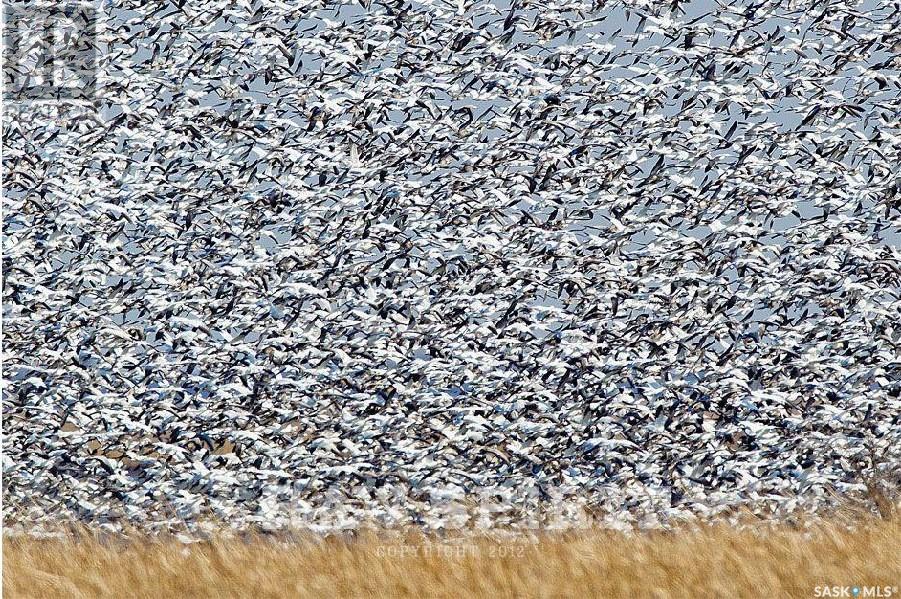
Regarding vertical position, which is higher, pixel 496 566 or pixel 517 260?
pixel 517 260

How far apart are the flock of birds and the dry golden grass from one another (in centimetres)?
12

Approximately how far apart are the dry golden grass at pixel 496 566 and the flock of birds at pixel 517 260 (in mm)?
120

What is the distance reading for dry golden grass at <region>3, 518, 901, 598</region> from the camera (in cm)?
324

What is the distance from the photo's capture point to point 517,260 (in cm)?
354

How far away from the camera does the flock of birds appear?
3.55 m

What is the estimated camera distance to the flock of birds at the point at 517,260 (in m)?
3.55

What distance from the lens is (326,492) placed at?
3.66m

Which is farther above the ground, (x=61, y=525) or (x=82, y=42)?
(x=82, y=42)

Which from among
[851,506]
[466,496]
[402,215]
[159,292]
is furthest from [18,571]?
[851,506]

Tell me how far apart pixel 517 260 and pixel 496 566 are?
96 cm

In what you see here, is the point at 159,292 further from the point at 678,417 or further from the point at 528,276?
the point at 678,417

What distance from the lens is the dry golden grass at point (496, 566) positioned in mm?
3236

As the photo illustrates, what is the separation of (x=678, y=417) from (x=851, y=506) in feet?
2.10

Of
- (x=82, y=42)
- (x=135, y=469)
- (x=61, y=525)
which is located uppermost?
(x=82, y=42)
